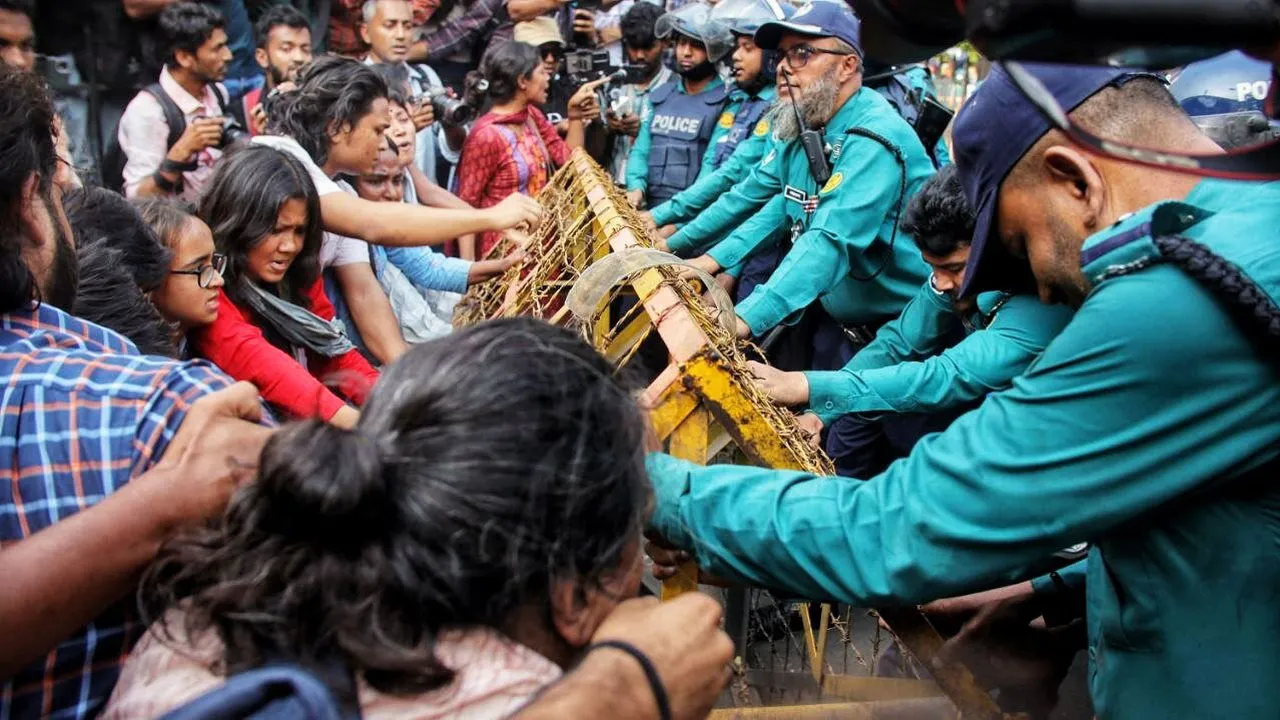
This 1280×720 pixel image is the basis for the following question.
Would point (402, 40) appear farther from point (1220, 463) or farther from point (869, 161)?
point (1220, 463)

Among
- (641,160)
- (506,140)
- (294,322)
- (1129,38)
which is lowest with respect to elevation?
(641,160)

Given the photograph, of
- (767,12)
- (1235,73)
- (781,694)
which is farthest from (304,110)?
(1235,73)

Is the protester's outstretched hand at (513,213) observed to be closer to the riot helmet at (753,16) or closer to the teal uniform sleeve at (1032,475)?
the teal uniform sleeve at (1032,475)

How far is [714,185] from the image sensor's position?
586 cm

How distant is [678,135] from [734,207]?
5.83 feet

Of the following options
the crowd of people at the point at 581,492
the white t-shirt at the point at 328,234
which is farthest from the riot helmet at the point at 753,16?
the crowd of people at the point at 581,492

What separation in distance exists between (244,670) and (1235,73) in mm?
4113

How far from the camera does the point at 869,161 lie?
12.7 feet

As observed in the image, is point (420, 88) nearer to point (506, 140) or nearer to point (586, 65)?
point (506, 140)

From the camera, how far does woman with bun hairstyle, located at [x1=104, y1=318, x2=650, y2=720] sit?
1.12 metres

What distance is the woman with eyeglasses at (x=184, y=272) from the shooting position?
9.14 ft

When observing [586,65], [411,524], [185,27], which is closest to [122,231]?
[411,524]

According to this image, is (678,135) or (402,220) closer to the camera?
(402,220)

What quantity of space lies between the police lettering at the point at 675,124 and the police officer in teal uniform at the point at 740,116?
21 centimetres
